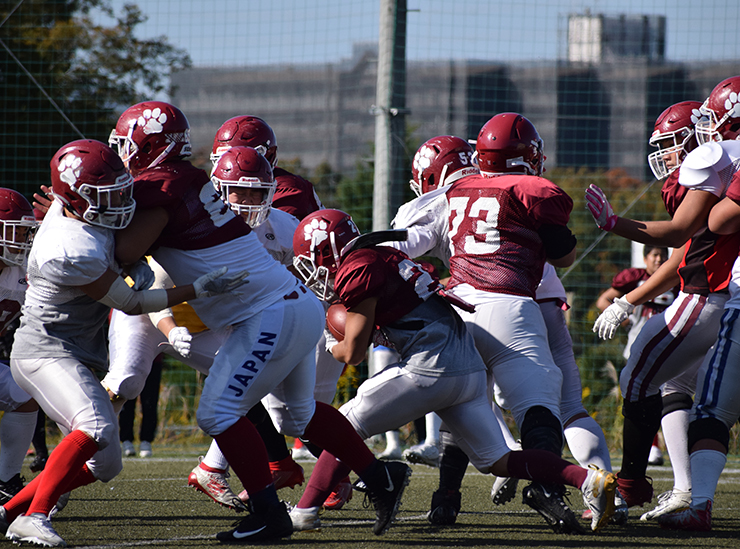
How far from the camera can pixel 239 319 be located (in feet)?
10.9

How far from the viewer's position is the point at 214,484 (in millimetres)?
3924

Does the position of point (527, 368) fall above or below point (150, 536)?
above

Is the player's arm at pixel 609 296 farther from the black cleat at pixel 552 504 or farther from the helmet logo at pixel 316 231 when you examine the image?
the helmet logo at pixel 316 231

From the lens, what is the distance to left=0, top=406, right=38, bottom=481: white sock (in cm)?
392

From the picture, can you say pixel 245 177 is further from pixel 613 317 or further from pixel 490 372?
pixel 613 317

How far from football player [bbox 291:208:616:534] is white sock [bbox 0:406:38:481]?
1320mm

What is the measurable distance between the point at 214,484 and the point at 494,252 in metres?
1.57

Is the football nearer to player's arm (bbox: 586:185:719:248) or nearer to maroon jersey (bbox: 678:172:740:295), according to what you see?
player's arm (bbox: 586:185:719:248)

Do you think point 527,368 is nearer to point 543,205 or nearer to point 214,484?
point 543,205

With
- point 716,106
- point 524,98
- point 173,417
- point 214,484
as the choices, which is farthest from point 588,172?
point 214,484

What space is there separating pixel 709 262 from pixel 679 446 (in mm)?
877

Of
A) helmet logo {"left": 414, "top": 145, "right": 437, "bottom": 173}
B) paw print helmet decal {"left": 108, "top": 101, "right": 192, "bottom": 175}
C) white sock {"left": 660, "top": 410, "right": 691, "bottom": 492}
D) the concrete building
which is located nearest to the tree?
the concrete building

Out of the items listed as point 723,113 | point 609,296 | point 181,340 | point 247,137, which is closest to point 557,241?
point 723,113

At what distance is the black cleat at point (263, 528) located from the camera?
10.4 ft
